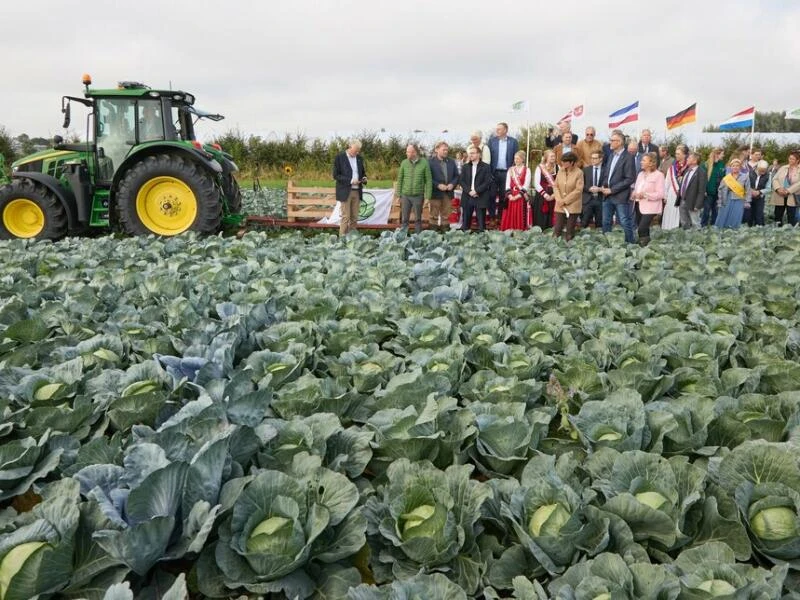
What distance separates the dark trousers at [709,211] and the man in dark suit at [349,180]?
7.10 m

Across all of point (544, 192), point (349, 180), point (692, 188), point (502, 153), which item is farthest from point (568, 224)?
point (349, 180)

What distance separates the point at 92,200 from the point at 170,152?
1.75m

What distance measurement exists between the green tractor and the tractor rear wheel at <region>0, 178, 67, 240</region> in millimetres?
14

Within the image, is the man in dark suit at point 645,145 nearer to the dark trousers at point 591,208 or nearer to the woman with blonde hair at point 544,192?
the dark trousers at point 591,208

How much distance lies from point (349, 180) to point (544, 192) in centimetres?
349

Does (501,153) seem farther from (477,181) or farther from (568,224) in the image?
(568,224)

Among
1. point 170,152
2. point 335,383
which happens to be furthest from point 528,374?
point 170,152

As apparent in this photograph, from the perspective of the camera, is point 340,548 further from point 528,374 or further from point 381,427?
point 528,374

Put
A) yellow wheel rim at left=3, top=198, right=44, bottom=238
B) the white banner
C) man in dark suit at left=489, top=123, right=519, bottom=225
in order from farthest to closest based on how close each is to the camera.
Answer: the white banner < man in dark suit at left=489, top=123, right=519, bottom=225 < yellow wheel rim at left=3, top=198, right=44, bottom=238

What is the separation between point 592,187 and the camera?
1014 centimetres

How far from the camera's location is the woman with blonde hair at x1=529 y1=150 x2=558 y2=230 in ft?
37.2

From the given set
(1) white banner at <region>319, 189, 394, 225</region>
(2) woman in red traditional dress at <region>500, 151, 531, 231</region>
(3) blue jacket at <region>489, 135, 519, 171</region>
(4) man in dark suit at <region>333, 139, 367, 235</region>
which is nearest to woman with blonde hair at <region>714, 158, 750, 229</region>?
(2) woman in red traditional dress at <region>500, 151, 531, 231</region>

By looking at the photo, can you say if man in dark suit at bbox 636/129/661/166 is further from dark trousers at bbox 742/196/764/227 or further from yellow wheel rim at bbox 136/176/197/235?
yellow wheel rim at bbox 136/176/197/235

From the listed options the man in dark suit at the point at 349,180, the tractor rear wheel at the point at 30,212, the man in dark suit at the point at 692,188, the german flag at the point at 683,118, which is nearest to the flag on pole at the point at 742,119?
the german flag at the point at 683,118
